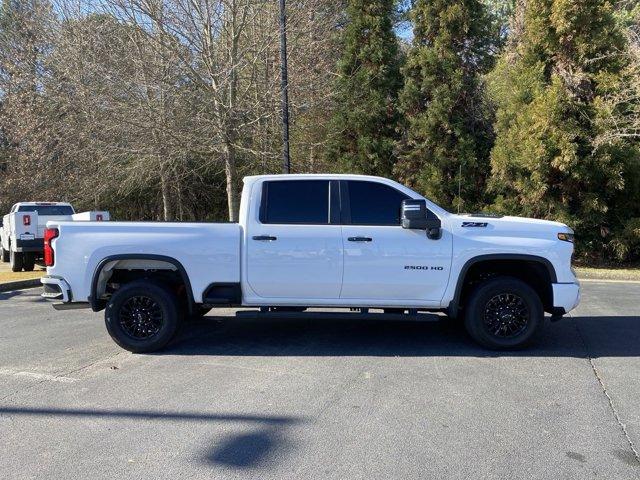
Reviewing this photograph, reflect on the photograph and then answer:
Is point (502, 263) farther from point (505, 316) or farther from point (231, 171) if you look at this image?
point (231, 171)

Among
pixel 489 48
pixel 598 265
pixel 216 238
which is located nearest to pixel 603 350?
pixel 216 238

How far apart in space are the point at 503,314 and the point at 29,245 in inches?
454

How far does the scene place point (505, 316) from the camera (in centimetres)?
638

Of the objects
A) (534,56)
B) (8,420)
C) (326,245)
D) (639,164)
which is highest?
(534,56)

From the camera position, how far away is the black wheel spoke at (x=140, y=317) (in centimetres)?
647

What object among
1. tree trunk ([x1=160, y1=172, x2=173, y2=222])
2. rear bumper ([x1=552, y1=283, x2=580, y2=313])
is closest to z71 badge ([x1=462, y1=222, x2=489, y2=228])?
rear bumper ([x1=552, y1=283, x2=580, y2=313])

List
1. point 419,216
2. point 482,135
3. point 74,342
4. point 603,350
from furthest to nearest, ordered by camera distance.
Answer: point 482,135 → point 74,342 → point 603,350 → point 419,216

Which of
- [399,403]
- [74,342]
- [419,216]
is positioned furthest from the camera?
[74,342]

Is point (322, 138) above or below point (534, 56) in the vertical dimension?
below

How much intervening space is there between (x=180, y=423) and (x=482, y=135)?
1490 centimetres

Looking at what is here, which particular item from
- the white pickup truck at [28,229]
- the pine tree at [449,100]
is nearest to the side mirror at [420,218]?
the white pickup truck at [28,229]

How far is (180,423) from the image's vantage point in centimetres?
445

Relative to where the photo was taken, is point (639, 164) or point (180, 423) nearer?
point (180, 423)

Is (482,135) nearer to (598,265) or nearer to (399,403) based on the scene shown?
(598,265)
